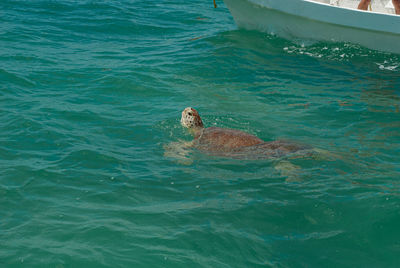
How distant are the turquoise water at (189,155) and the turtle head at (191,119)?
23 cm

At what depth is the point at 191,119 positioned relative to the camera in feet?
25.0

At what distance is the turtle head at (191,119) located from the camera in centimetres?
762

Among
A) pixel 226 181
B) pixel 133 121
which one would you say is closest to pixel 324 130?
pixel 226 181

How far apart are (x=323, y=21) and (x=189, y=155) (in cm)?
711

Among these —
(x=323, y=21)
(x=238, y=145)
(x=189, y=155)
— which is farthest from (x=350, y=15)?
(x=189, y=155)

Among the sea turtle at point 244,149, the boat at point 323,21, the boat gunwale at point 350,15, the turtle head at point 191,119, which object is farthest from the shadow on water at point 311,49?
the sea turtle at point 244,149

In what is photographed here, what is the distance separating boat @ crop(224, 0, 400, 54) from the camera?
11328mm

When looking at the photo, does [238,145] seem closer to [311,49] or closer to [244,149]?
[244,149]

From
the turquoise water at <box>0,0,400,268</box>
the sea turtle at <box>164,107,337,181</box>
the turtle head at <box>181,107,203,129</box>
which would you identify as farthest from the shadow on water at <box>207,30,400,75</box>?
the sea turtle at <box>164,107,337,181</box>

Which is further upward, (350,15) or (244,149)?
(350,15)

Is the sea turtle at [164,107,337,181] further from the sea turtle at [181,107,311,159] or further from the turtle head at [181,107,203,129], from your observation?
the turtle head at [181,107,203,129]

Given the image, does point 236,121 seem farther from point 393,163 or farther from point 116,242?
point 116,242

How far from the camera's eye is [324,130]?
775cm

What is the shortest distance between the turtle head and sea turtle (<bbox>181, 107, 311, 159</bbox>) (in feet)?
0.91
